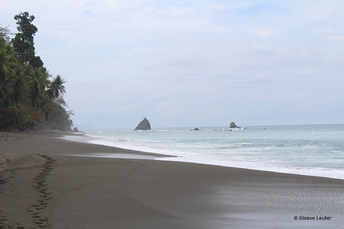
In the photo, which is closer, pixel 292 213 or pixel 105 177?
pixel 292 213

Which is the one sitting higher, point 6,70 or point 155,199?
point 6,70

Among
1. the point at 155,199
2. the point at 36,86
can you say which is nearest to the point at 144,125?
the point at 36,86

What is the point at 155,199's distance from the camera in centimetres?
593

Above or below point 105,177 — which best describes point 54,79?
above

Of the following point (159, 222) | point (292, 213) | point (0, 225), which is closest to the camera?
point (0, 225)

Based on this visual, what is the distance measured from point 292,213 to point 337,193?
207 cm

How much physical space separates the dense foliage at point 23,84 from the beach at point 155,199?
930 inches

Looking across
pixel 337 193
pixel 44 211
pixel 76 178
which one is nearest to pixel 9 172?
A: pixel 76 178

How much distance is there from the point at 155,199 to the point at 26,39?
49.5 m

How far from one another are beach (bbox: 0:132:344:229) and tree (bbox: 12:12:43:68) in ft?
141

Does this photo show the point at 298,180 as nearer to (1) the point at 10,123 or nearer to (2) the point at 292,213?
(2) the point at 292,213

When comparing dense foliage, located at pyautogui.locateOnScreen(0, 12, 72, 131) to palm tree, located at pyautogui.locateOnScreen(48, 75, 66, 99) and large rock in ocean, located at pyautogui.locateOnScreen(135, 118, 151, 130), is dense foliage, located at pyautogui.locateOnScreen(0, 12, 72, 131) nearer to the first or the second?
palm tree, located at pyautogui.locateOnScreen(48, 75, 66, 99)

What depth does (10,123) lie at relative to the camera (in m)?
34.2

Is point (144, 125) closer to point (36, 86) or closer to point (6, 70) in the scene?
point (36, 86)
